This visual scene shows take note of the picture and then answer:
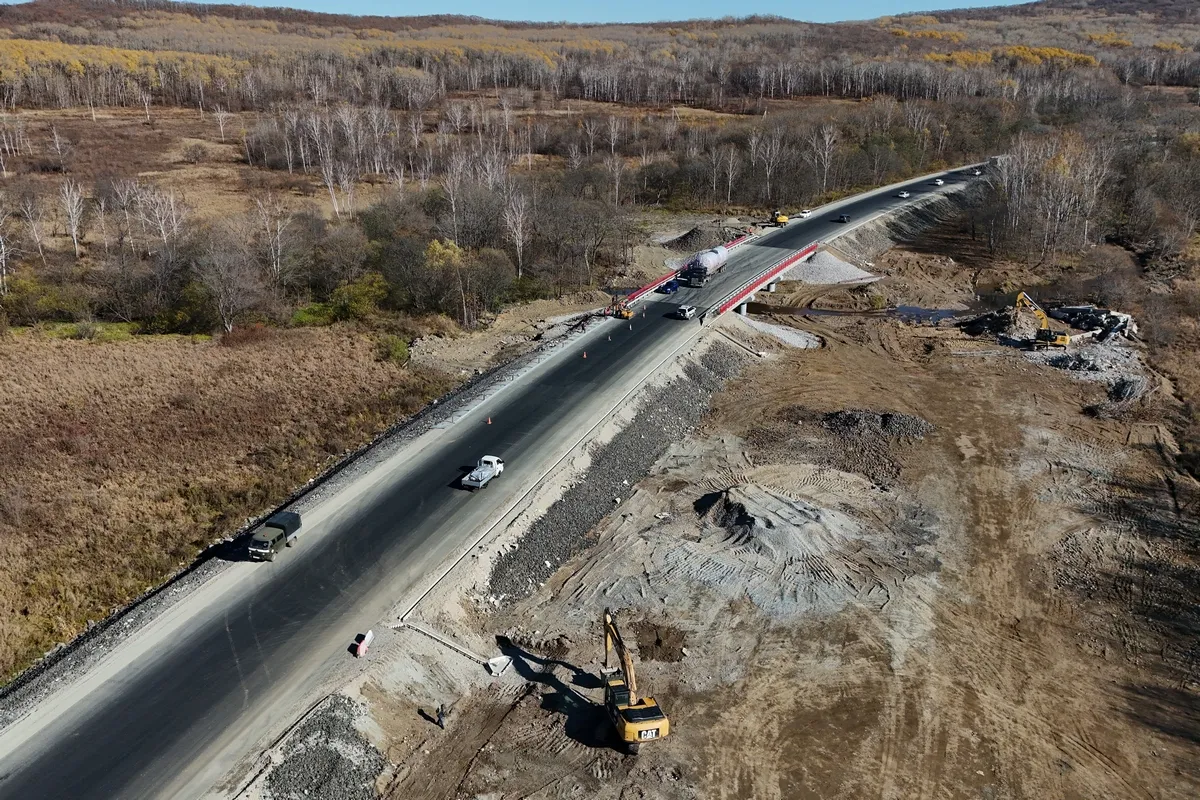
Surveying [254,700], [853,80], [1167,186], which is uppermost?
[853,80]

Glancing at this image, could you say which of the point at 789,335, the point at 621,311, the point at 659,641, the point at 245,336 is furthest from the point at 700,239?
the point at 659,641

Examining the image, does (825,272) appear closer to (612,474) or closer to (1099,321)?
(1099,321)

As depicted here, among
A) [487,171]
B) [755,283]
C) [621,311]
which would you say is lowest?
[621,311]

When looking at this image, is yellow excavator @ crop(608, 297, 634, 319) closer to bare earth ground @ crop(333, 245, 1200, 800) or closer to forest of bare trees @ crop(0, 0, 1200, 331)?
forest of bare trees @ crop(0, 0, 1200, 331)

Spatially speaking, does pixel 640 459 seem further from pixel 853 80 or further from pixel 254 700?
pixel 853 80

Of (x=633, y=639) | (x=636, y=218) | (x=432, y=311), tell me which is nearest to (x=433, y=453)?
(x=633, y=639)

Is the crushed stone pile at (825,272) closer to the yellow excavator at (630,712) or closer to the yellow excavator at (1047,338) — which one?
the yellow excavator at (1047,338)

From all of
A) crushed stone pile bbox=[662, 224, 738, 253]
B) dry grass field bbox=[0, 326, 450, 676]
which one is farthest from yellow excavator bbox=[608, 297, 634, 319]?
crushed stone pile bbox=[662, 224, 738, 253]
